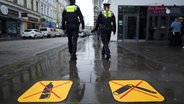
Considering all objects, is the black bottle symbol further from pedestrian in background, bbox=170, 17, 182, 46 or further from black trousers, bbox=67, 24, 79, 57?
pedestrian in background, bbox=170, 17, 182, 46

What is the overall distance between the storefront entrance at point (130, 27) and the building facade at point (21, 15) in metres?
18.9

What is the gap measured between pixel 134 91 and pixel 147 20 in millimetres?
16059

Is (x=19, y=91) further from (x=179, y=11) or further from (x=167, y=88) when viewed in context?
(x=179, y=11)

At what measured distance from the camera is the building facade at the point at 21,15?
30.4 meters

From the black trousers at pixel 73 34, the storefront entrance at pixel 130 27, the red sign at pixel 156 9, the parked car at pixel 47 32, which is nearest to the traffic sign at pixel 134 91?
the black trousers at pixel 73 34

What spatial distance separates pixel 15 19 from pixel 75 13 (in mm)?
29439

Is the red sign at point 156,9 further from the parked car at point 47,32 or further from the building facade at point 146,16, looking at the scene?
the parked car at point 47,32

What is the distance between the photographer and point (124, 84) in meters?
4.04

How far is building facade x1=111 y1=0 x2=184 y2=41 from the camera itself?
18.6m

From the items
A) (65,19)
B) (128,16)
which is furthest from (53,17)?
(65,19)

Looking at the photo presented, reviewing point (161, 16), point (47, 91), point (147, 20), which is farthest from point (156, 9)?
point (47, 91)

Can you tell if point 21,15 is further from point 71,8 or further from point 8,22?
point 71,8

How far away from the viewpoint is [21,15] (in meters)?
35.4

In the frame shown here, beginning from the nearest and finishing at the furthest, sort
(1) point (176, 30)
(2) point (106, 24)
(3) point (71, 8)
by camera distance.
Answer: (3) point (71, 8)
(2) point (106, 24)
(1) point (176, 30)
